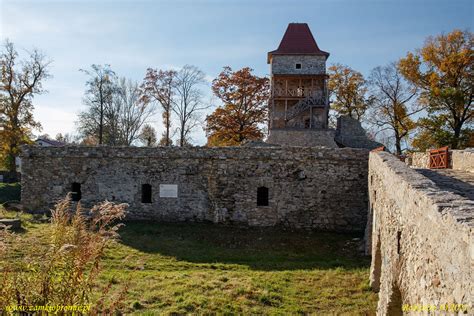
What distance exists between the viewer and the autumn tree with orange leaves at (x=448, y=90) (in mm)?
22641

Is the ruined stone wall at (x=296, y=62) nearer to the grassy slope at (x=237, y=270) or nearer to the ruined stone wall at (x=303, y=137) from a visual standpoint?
the ruined stone wall at (x=303, y=137)

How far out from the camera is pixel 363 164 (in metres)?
13.5

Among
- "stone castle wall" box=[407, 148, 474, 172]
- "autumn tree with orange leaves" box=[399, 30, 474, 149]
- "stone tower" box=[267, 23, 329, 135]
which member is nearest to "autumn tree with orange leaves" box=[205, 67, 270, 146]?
"stone tower" box=[267, 23, 329, 135]

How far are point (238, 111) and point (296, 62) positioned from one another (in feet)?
20.5

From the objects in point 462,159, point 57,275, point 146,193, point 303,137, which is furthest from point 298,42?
point 57,275

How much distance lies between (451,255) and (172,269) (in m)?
8.33

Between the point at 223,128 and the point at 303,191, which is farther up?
the point at 223,128

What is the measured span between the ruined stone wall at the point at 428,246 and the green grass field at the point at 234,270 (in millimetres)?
2901

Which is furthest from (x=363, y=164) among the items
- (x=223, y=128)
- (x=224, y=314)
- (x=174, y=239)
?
(x=223, y=128)

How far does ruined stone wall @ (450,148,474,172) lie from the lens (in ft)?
31.3

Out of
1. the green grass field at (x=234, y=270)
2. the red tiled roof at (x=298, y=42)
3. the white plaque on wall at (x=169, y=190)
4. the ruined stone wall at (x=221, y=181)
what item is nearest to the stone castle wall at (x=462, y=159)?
the ruined stone wall at (x=221, y=181)

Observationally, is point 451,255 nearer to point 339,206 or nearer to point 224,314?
point 224,314

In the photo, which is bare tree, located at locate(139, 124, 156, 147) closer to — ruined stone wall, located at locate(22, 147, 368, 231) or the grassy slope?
ruined stone wall, located at locate(22, 147, 368, 231)

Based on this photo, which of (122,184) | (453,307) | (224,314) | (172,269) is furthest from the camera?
(122,184)
